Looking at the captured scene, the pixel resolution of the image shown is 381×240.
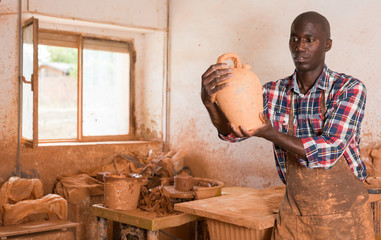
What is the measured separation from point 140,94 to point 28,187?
7.62 feet

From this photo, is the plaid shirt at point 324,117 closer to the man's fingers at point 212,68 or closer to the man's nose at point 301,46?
the man's nose at point 301,46

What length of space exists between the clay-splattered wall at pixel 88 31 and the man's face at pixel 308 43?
3.56m

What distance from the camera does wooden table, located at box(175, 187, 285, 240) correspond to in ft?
9.06

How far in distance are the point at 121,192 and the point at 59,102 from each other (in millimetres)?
3722

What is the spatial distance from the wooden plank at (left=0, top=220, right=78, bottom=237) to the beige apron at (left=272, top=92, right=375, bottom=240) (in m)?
2.58

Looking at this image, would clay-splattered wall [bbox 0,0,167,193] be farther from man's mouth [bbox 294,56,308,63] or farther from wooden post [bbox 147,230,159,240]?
man's mouth [bbox 294,56,308,63]

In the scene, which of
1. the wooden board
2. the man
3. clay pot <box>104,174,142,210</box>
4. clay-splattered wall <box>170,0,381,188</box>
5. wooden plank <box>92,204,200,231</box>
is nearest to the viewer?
the man

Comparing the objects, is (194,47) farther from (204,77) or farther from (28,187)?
(204,77)

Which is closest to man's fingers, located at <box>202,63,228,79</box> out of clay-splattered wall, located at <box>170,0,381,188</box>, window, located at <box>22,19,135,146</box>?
clay-splattered wall, located at <box>170,0,381,188</box>

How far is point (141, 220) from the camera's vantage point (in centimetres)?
335

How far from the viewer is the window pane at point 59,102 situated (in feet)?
20.4

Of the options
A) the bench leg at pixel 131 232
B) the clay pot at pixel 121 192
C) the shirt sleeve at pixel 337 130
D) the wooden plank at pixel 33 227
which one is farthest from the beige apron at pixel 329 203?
the wooden plank at pixel 33 227

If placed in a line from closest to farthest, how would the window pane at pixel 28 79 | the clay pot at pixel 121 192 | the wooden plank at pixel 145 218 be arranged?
the wooden plank at pixel 145 218 → the clay pot at pixel 121 192 → the window pane at pixel 28 79

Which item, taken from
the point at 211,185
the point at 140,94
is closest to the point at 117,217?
the point at 211,185
